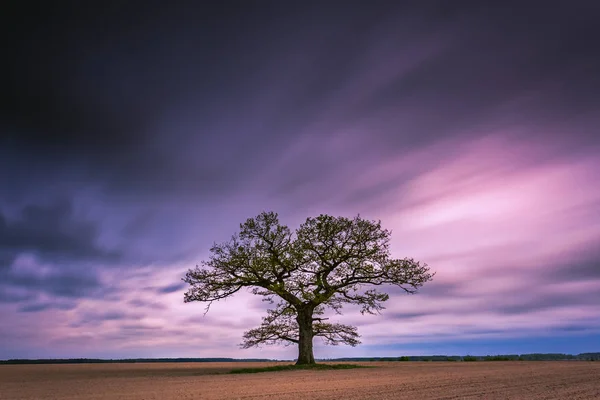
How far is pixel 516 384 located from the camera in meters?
25.9

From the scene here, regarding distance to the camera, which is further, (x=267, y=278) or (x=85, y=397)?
(x=267, y=278)

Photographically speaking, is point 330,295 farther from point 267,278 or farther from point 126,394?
point 126,394

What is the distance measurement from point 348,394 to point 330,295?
87.2ft

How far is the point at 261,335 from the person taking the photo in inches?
1860

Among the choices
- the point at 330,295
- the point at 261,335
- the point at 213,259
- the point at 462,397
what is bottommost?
the point at 462,397

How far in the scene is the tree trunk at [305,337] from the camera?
1891 inches

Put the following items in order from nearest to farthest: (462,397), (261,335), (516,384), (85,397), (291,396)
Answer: (462,397), (291,396), (85,397), (516,384), (261,335)

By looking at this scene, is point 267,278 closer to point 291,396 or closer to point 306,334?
point 306,334

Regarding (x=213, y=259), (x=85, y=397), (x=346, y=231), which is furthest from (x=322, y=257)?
(x=85, y=397)

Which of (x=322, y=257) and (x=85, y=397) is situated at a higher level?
(x=322, y=257)

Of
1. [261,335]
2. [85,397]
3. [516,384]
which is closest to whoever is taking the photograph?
[85,397]

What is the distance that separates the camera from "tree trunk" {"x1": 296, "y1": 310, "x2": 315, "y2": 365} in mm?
48031

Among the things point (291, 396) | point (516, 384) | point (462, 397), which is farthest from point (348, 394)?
point (516, 384)

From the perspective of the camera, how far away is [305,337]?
48.7 metres
